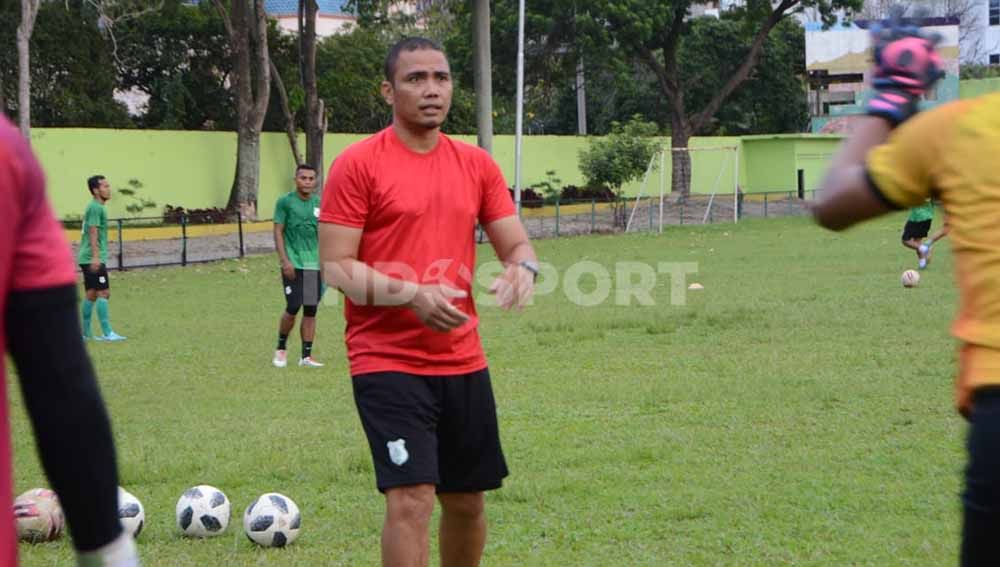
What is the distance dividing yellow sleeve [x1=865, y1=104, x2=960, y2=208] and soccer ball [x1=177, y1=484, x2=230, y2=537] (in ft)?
14.8

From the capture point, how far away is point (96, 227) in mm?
15562

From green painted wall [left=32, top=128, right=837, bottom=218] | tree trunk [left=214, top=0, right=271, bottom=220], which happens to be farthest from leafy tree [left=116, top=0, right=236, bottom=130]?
tree trunk [left=214, top=0, right=271, bottom=220]

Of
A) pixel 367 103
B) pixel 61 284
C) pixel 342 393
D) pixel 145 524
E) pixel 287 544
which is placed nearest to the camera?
pixel 61 284

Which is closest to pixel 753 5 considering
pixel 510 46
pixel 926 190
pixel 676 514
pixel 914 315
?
pixel 510 46

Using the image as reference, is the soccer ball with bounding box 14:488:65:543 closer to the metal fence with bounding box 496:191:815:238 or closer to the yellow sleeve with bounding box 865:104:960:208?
the yellow sleeve with bounding box 865:104:960:208

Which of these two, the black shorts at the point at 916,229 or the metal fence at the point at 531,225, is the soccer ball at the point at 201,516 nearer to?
the black shorts at the point at 916,229

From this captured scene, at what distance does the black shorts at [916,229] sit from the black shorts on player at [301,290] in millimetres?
10868

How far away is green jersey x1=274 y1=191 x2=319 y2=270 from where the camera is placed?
515 inches

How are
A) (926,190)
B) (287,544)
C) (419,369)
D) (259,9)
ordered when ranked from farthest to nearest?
(259,9) < (287,544) < (419,369) < (926,190)

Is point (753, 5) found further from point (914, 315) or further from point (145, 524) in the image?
point (145, 524)

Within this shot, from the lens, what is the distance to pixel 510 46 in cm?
4784

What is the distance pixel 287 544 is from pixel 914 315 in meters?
10.5

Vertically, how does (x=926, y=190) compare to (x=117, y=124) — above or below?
below

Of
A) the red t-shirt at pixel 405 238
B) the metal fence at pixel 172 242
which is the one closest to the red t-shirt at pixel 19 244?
the red t-shirt at pixel 405 238
